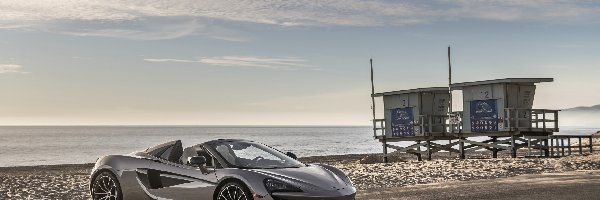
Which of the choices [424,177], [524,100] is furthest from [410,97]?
[424,177]

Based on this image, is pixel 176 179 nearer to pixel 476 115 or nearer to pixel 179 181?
pixel 179 181

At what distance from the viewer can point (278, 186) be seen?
1044cm

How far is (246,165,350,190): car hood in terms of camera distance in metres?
10.6

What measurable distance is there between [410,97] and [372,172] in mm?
16280

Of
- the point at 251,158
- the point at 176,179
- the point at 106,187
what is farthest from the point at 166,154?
the point at 106,187

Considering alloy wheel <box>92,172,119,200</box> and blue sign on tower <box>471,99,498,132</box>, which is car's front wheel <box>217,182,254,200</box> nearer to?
alloy wheel <box>92,172,119,200</box>

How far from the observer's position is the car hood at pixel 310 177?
10.6m

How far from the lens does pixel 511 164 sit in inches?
1125

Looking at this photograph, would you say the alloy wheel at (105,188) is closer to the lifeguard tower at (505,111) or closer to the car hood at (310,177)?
the car hood at (310,177)

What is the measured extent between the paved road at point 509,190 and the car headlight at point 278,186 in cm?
543

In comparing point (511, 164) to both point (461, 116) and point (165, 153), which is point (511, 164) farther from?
point (165, 153)

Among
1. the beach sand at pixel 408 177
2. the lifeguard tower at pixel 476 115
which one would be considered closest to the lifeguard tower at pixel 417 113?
the lifeguard tower at pixel 476 115

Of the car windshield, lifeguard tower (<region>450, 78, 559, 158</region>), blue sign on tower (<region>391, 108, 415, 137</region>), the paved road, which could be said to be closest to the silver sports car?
the car windshield

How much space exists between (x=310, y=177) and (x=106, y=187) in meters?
3.76
